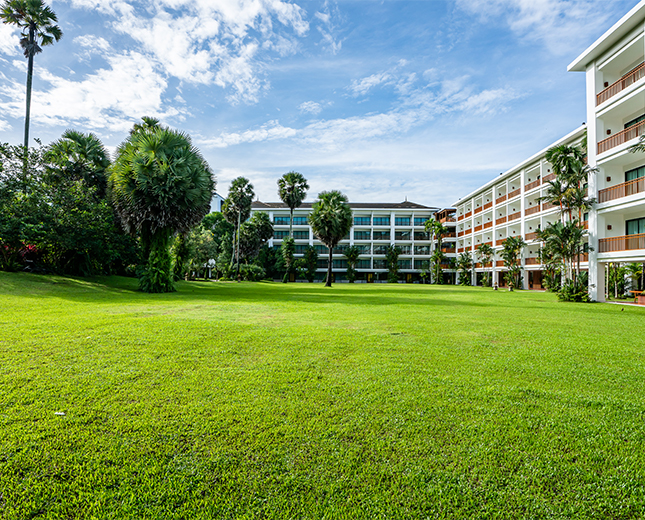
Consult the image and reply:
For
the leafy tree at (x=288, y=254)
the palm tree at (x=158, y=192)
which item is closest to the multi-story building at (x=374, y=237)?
the leafy tree at (x=288, y=254)

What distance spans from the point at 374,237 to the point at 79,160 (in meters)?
53.1

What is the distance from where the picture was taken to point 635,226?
23.4 m

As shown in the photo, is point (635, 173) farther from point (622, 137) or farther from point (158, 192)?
point (158, 192)

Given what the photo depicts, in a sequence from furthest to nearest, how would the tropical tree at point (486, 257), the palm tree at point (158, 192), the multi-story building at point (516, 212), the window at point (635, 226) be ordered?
the tropical tree at point (486, 257) → the multi-story building at point (516, 212) → the window at point (635, 226) → the palm tree at point (158, 192)

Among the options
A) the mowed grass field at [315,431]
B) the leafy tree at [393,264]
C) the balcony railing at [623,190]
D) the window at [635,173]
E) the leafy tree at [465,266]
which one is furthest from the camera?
the leafy tree at [393,264]

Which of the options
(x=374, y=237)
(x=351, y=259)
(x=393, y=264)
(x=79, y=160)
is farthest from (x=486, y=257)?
(x=79, y=160)

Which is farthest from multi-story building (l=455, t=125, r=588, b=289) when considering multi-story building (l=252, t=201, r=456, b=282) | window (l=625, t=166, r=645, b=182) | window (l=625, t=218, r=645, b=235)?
multi-story building (l=252, t=201, r=456, b=282)

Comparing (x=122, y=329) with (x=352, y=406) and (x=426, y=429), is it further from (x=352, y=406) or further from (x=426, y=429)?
(x=426, y=429)

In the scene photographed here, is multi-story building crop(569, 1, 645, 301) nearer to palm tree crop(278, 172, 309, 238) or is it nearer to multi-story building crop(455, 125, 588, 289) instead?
multi-story building crop(455, 125, 588, 289)

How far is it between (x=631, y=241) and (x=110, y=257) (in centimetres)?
3418

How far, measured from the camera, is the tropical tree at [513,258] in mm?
39750

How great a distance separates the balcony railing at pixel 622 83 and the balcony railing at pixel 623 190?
5.74 m

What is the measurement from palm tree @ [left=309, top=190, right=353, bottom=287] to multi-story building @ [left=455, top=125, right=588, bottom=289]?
1953cm

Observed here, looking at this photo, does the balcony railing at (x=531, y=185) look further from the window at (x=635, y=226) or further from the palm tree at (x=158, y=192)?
the palm tree at (x=158, y=192)
